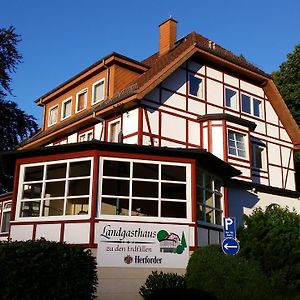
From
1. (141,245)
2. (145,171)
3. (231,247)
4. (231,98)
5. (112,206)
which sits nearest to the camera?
(231,247)

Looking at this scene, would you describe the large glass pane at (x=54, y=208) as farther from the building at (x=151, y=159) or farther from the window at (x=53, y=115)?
the window at (x=53, y=115)

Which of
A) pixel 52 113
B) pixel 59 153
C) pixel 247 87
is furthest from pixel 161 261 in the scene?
pixel 52 113

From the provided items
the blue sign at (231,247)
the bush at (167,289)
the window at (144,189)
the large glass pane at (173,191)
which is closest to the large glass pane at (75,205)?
the window at (144,189)

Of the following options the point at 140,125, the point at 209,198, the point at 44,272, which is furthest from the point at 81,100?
the point at 44,272

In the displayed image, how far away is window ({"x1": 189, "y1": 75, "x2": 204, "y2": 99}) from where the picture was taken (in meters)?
23.0

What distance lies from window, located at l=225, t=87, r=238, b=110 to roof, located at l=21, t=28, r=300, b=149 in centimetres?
114

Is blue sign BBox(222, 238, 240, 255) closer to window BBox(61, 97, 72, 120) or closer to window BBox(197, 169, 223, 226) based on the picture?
window BBox(197, 169, 223, 226)

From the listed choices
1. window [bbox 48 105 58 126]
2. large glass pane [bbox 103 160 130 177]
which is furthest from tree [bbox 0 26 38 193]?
large glass pane [bbox 103 160 130 177]

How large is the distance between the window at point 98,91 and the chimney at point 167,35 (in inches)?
186

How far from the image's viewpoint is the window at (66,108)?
26384 millimetres

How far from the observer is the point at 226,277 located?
42.8 ft

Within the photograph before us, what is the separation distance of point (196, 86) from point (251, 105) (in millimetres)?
4152

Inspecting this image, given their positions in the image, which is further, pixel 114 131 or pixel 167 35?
pixel 167 35

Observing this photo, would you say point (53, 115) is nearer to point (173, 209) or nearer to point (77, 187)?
point (77, 187)
